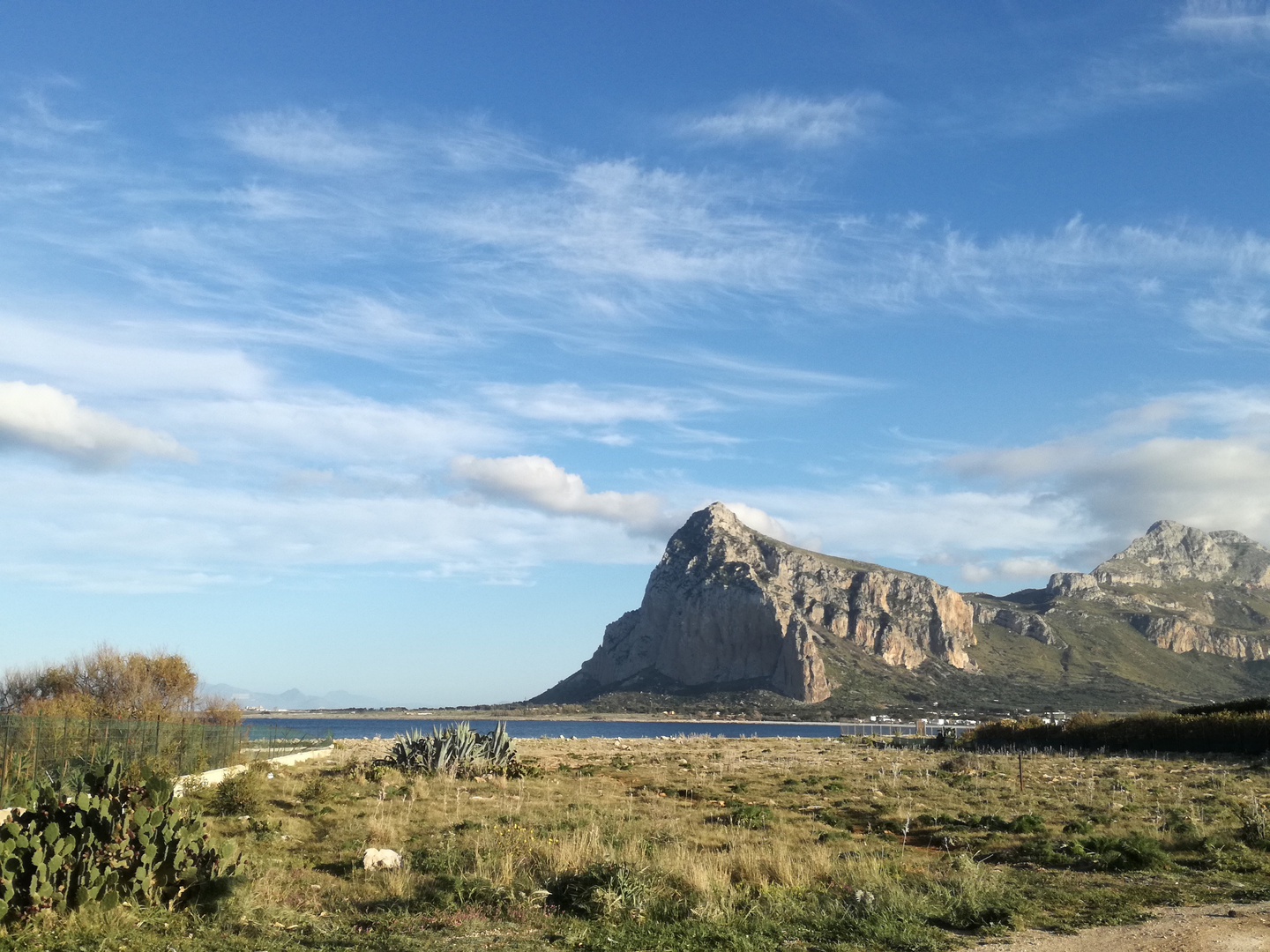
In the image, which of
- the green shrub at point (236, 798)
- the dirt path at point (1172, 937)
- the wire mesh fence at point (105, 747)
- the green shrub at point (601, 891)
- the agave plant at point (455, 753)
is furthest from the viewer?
the agave plant at point (455, 753)

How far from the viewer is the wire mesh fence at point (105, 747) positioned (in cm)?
2109

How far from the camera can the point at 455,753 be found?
2764 cm

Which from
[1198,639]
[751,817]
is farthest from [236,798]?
[1198,639]

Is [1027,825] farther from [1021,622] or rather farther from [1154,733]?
[1021,622]

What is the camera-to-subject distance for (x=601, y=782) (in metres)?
27.1

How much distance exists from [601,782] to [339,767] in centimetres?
888

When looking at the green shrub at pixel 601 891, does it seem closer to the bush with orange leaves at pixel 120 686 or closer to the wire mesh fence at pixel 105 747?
the wire mesh fence at pixel 105 747

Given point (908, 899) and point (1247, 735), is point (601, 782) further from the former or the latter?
point (1247, 735)

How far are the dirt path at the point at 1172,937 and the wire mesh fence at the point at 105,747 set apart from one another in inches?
653

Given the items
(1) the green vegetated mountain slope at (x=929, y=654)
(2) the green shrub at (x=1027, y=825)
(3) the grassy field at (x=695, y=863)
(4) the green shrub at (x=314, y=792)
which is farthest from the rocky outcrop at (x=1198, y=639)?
→ (4) the green shrub at (x=314, y=792)

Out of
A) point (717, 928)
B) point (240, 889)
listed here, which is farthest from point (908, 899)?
point (240, 889)

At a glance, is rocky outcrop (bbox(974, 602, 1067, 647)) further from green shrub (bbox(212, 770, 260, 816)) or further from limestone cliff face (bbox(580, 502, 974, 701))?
green shrub (bbox(212, 770, 260, 816))

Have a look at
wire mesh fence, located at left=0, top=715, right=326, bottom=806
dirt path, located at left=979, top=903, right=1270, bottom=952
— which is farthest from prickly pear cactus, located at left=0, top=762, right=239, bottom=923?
dirt path, located at left=979, top=903, right=1270, bottom=952

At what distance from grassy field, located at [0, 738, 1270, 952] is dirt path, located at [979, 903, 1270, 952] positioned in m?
0.41
